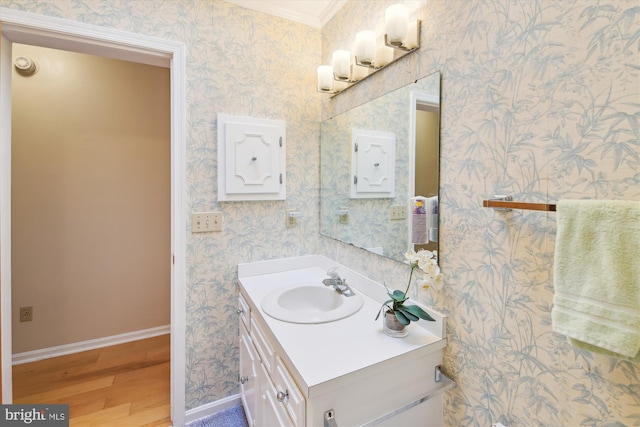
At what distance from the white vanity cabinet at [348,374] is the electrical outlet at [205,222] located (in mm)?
643

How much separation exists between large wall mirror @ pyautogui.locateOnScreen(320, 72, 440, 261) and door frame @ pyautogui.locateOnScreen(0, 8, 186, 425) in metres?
0.88

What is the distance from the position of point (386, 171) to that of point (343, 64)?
666 millimetres

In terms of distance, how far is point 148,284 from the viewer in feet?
8.27

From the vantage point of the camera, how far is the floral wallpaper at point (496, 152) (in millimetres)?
655

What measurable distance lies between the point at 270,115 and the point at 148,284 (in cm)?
190

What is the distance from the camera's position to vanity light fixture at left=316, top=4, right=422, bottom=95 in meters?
1.12

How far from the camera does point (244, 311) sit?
1.56 m

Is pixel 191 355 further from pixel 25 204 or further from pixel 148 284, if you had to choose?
pixel 25 204

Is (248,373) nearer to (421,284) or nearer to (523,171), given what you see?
(421,284)

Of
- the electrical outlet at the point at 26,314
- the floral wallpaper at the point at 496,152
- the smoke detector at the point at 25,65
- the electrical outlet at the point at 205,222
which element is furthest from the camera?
the electrical outlet at the point at 26,314

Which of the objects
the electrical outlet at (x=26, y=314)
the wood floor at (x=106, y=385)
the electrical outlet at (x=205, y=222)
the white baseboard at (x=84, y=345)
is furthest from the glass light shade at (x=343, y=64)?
the electrical outlet at (x=26, y=314)
